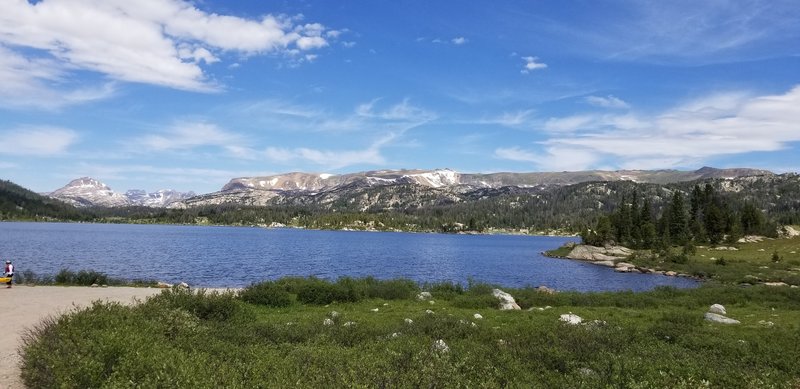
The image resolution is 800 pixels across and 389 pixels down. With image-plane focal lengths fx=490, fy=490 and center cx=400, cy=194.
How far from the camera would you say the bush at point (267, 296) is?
3179 centimetres

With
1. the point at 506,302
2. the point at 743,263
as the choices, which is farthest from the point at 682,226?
the point at 506,302

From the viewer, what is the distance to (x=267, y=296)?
32125mm

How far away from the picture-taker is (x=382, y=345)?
14.5m

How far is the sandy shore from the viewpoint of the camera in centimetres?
1635

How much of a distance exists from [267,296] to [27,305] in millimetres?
14037

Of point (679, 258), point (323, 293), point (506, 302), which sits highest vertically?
point (323, 293)

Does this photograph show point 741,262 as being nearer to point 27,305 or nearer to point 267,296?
point 267,296

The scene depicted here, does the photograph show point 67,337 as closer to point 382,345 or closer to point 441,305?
point 382,345

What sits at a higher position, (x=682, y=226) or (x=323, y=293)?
(x=323, y=293)

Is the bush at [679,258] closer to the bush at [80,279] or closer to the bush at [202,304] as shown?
the bush at [202,304]

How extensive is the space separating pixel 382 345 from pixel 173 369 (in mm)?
6151

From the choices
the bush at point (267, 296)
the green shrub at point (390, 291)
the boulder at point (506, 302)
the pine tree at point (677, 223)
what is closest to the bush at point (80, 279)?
the bush at point (267, 296)

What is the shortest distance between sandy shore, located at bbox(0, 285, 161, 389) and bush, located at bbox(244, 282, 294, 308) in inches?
267

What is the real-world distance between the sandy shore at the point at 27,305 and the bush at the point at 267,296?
22.2ft
